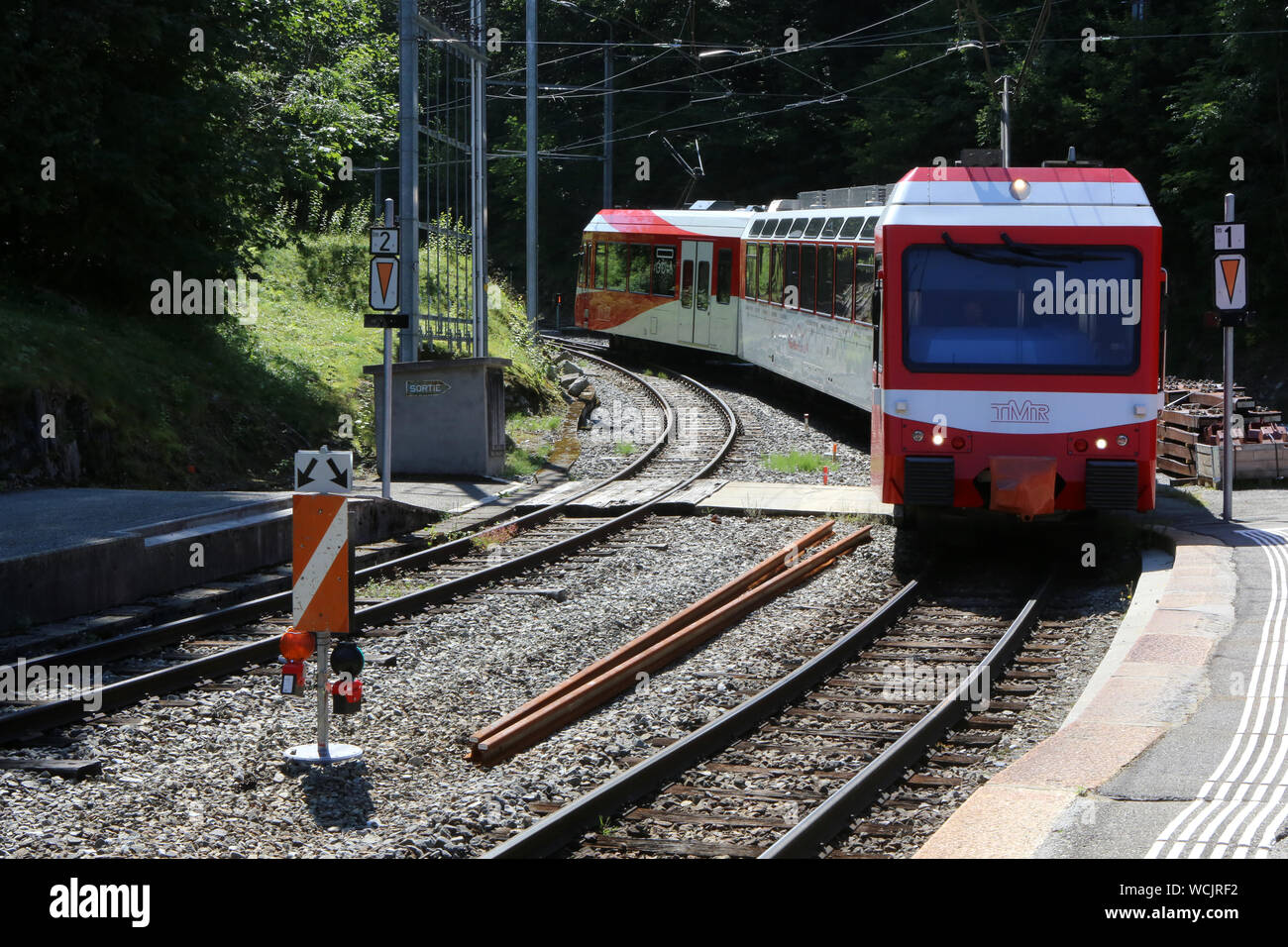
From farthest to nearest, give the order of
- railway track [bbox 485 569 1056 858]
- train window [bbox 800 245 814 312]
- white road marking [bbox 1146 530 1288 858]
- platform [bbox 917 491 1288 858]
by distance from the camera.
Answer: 1. train window [bbox 800 245 814 312]
2. railway track [bbox 485 569 1056 858]
3. platform [bbox 917 491 1288 858]
4. white road marking [bbox 1146 530 1288 858]

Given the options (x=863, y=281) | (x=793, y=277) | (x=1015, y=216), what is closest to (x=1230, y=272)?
(x=1015, y=216)

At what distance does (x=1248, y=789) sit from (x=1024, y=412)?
6391 millimetres

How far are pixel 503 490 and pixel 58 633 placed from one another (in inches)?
320

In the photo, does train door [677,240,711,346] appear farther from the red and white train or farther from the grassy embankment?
the red and white train

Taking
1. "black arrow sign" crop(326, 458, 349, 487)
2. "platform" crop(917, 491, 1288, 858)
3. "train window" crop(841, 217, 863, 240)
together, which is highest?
"train window" crop(841, 217, 863, 240)

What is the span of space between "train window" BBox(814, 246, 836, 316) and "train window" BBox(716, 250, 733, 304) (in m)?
7.48

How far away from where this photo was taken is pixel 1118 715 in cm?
760

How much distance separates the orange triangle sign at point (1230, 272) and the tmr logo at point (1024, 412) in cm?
300

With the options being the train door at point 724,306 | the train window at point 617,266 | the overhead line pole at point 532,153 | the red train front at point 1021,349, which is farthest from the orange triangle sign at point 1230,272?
the train window at point 617,266

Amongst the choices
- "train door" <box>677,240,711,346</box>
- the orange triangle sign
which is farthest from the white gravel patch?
the orange triangle sign

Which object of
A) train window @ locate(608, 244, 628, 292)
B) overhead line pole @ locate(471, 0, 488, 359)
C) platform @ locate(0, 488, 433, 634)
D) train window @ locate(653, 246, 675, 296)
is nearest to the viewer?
platform @ locate(0, 488, 433, 634)

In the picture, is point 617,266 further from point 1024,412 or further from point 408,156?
point 1024,412

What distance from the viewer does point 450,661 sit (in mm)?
9680

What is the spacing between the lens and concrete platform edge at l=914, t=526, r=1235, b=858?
5914 millimetres
